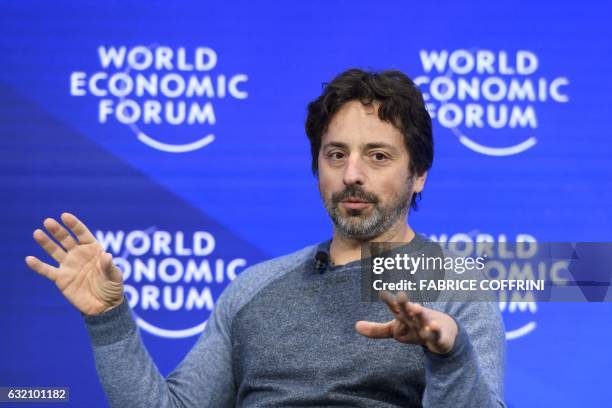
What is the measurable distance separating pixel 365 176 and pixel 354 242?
0.49 ft

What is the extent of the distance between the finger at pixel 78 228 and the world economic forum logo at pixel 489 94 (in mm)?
1142

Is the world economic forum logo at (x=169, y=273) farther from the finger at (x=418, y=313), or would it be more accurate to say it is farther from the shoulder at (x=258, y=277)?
the finger at (x=418, y=313)

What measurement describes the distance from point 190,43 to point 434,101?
0.68 metres

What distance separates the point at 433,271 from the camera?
1.72 metres

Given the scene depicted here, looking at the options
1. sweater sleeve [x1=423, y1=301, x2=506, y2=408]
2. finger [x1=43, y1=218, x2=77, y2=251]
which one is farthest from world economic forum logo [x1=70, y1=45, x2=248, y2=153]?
sweater sleeve [x1=423, y1=301, x2=506, y2=408]

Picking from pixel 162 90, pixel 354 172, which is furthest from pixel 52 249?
pixel 162 90

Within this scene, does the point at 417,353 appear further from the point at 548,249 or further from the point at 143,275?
the point at 143,275

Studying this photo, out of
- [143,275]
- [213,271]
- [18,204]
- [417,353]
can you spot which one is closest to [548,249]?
[417,353]

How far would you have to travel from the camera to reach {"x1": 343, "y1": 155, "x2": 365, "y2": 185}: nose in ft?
5.71

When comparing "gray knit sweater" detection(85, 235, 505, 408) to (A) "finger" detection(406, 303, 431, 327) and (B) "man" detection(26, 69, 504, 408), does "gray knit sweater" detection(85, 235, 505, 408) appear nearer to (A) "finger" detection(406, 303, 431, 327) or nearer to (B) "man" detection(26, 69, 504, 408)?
(B) "man" detection(26, 69, 504, 408)

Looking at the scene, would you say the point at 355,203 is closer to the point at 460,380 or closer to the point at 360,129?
the point at 360,129

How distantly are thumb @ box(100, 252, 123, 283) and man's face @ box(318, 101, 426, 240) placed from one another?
1.62 ft

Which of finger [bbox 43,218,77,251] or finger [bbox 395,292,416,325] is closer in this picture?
finger [bbox 395,292,416,325]

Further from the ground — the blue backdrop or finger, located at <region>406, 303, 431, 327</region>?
the blue backdrop
